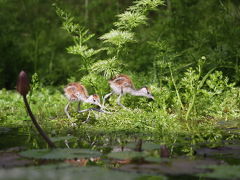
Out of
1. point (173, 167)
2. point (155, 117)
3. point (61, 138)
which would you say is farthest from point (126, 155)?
point (155, 117)

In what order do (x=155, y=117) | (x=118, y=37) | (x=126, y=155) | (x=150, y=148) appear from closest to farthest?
1. (x=126, y=155)
2. (x=150, y=148)
3. (x=155, y=117)
4. (x=118, y=37)

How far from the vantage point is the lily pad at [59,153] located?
370 centimetres

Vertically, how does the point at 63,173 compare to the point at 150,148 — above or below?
below

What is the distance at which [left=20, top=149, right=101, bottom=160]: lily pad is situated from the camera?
12.1ft

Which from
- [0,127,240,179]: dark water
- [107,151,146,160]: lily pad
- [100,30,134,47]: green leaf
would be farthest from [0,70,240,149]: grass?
[107,151,146,160]: lily pad

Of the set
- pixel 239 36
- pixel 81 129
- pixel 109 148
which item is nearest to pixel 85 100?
pixel 81 129

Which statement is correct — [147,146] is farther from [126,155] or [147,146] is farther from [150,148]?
[126,155]

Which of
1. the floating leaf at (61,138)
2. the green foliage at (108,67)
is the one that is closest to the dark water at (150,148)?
the floating leaf at (61,138)

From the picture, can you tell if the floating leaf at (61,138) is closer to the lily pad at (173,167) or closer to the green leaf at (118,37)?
the lily pad at (173,167)

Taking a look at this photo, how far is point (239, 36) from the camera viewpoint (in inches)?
315

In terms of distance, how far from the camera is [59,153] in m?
3.80

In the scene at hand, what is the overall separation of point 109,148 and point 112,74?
7.63ft

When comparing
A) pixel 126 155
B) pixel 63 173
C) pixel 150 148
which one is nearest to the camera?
pixel 63 173

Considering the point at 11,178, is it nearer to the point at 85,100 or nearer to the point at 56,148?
the point at 56,148
